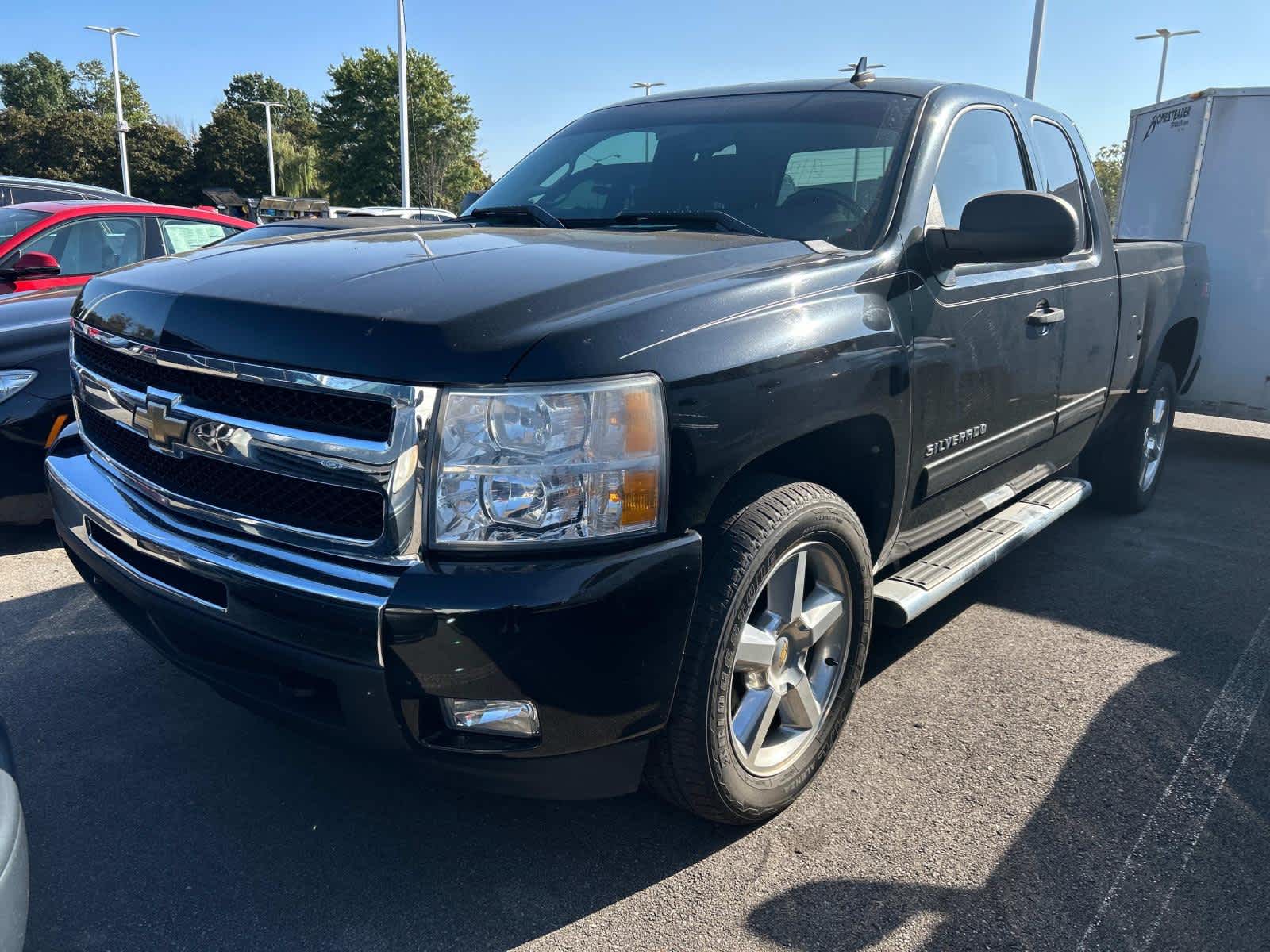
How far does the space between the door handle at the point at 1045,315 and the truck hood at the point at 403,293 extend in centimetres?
117

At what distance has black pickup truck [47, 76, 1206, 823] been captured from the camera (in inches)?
73.4

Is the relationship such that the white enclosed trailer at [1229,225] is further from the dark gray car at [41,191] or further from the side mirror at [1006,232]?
the dark gray car at [41,191]

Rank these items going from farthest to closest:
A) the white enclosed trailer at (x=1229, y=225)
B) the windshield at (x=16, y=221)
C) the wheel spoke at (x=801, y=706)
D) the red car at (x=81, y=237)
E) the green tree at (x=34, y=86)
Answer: the green tree at (x=34, y=86)
the white enclosed trailer at (x=1229, y=225)
the windshield at (x=16, y=221)
the red car at (x=81, y=237)
the wheel spoke at (x=801, y=706)

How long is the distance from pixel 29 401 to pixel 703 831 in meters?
3.37

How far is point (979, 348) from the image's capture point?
3.04 meters

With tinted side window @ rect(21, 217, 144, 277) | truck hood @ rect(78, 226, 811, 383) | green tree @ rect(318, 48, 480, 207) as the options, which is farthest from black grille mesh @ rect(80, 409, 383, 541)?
green tree @ rect(318, 48, 480, 207)

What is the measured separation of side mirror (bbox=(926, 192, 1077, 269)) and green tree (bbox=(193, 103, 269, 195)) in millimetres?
66577

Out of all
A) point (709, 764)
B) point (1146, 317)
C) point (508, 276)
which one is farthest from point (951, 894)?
point (1146, 317)

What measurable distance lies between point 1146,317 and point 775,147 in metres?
2.54

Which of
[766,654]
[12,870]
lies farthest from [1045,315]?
[12,870]

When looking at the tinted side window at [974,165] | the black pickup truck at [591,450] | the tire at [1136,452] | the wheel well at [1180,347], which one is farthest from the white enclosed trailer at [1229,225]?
the black pickup truck at [591,450]

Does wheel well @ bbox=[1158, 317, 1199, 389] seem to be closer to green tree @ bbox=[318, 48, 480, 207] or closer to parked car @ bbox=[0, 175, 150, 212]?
parked car @ bbox=[0, 175, 150, 212]

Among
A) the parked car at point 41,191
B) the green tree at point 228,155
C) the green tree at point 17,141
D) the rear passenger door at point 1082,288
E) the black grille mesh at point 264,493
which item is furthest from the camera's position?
the green tree at point 228,155

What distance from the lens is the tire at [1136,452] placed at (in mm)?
5016
